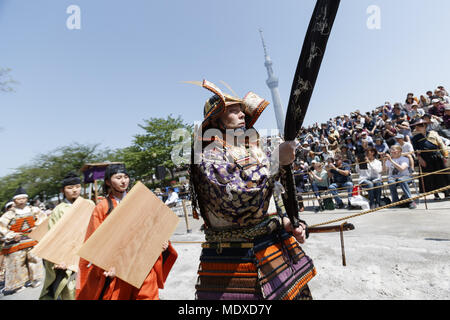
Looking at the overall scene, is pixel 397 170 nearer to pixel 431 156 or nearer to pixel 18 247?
pixel 431 156

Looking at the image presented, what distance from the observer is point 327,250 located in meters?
4.02

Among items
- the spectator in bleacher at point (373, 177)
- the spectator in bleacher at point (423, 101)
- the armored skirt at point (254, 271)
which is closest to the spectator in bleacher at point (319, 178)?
the spectator in bleacher at point (373, 177)

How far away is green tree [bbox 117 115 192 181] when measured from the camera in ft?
102

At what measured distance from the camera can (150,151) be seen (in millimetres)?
31312

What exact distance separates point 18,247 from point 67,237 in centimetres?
403

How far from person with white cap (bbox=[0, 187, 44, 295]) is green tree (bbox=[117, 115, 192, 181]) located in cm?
2481

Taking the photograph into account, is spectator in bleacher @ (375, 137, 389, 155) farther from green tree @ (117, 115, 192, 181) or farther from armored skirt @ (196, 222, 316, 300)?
green tree @ (117, 115, 192, 181)

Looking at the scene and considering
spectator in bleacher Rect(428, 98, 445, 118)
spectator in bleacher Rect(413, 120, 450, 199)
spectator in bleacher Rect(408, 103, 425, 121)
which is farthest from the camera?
spectator in bleacher Rect(408, 103, 425, 121)

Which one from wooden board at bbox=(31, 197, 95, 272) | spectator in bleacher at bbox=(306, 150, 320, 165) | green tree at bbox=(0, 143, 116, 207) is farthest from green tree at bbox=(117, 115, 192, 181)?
wooden board at bbox=(31, 197, 95, 272)

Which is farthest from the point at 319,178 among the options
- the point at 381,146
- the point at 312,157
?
the point at 312,157

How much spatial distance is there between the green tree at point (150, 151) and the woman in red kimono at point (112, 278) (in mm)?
28029

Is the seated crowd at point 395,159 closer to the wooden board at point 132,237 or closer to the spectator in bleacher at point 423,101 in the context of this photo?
the spectator in bleacher at point 423,101
